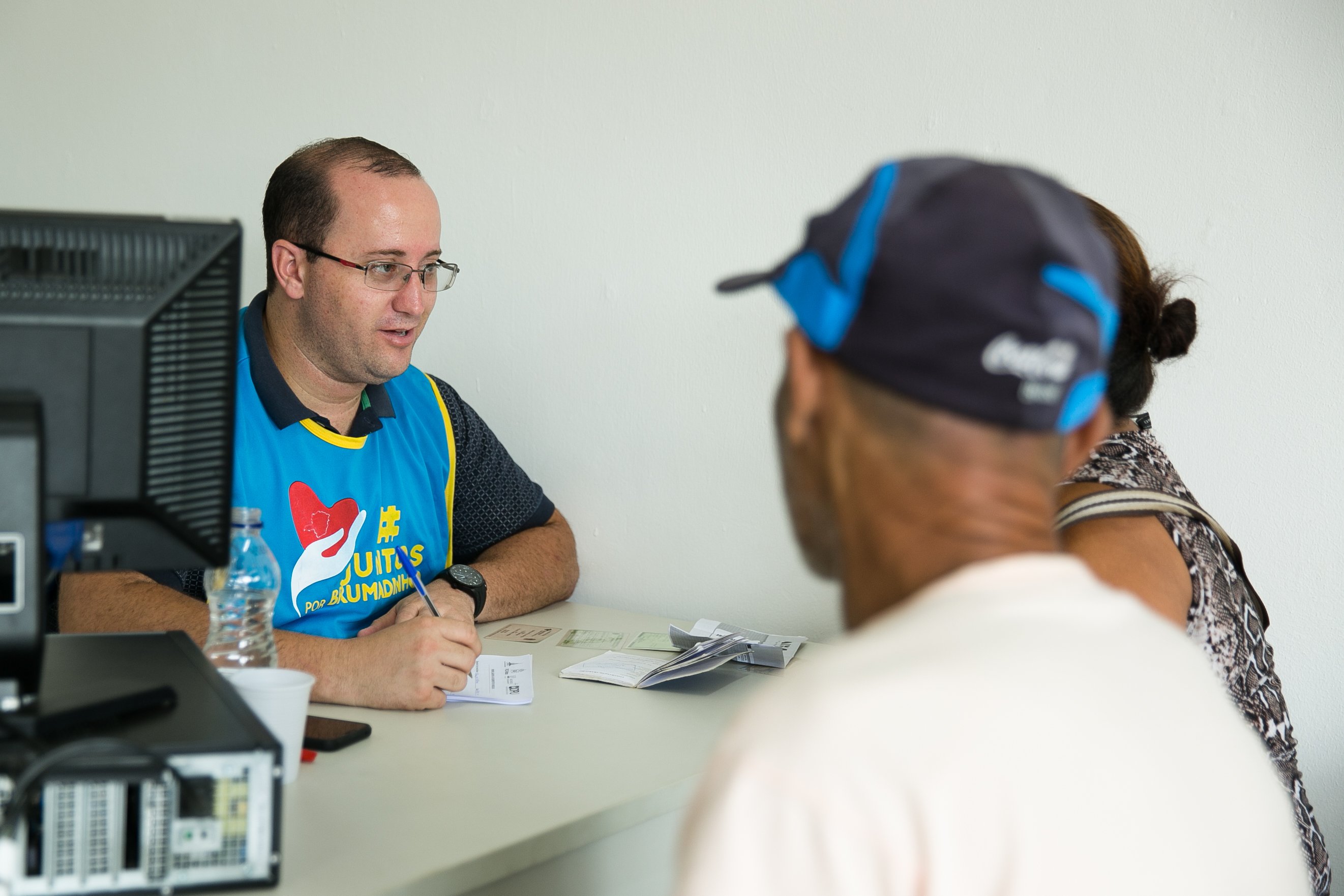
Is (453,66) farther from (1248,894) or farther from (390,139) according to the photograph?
(1248,894)

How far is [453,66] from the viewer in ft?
7.47

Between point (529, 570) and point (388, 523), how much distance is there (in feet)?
0.90

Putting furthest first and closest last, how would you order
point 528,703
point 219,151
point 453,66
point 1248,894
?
1. point 219,151
2. point 453,66
3. point 528,703
4. point 1248,894

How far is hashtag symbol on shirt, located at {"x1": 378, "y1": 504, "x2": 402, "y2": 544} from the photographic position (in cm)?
184

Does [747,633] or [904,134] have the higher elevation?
[904,134]

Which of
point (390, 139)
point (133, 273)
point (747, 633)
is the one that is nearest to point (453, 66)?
point (390, 139)

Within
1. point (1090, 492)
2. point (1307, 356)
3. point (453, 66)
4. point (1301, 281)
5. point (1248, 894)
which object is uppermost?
point (453, 66)

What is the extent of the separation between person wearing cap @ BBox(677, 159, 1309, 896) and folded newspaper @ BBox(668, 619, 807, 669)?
1.02m

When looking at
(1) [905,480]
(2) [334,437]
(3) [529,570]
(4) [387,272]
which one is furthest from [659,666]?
(1) [905,480]

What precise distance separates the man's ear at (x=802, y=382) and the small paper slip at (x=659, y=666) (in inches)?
36.7

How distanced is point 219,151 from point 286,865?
2200 millimetres

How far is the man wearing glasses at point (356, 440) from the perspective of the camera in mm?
1714

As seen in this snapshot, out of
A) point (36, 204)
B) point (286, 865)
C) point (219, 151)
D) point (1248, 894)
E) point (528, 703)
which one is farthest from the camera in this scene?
point (36, 204)

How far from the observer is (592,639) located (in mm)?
1828
